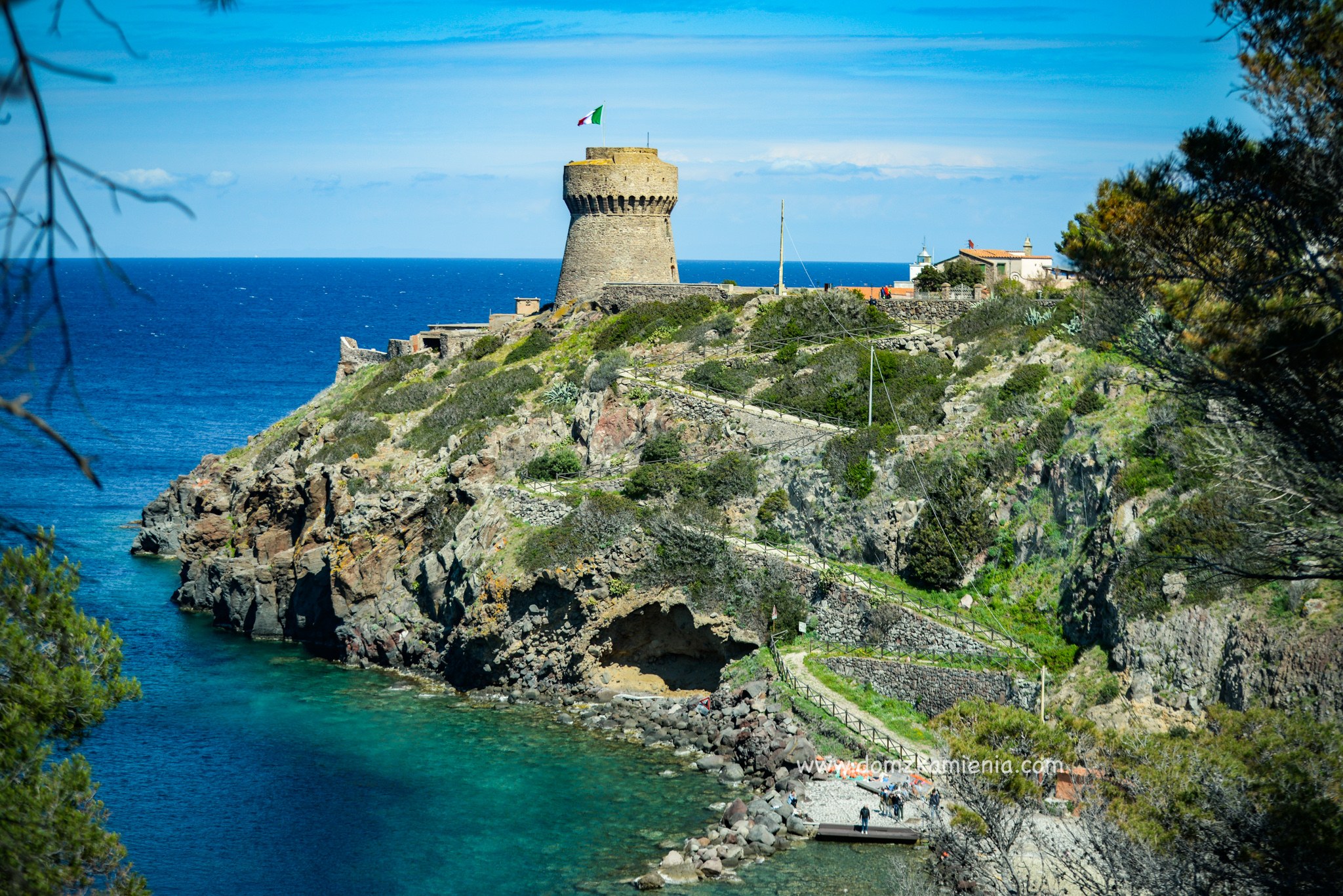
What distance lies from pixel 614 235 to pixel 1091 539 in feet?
104

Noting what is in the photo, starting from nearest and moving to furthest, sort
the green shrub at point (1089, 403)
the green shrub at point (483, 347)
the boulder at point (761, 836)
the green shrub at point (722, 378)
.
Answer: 1. the boulder at point (761, 836)
2. the green shrub at point (1089, 403)
3. the green shrub at point (722, 378)
4. the green shrub at point (483, 347)

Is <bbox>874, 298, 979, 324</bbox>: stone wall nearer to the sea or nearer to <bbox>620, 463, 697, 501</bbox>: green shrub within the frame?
<bbox>620, 463, 697, 501</bbox>: green shrub

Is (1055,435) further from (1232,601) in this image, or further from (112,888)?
(112,888)

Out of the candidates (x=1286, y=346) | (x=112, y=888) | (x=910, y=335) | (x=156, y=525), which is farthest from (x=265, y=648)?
(x=1286, y=346)

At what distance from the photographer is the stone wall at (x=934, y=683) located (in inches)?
1095

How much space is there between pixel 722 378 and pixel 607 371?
4.49 m

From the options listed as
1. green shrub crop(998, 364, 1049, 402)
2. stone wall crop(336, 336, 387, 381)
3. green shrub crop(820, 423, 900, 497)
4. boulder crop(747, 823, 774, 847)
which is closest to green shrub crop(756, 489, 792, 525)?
green shrub crop(820, 423, 900, 497)

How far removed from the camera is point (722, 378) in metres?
44.7

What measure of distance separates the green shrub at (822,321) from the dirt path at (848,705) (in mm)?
17386

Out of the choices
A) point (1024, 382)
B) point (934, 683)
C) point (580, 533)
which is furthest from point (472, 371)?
point (934, 683)

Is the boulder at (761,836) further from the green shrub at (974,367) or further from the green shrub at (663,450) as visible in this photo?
the green shrub at (974,367)

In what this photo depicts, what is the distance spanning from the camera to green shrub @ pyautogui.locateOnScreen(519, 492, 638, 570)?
36500 mm

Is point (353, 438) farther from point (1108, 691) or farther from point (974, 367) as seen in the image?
point (1108, 691)

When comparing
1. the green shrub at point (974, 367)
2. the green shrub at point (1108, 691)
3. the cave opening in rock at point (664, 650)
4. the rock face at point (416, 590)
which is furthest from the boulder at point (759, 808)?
the green shrub at point (974, 367)
